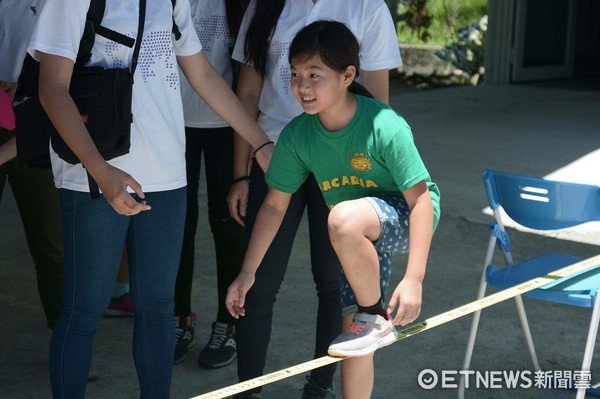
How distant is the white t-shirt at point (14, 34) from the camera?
3.89 metres

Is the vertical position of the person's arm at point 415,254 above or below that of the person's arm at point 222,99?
below

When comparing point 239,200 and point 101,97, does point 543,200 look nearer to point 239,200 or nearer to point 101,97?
point 239,200

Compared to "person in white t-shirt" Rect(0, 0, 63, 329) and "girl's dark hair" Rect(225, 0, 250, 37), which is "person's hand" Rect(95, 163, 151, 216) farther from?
"girl's dark hair" Rect(225, 0, 250, 37)

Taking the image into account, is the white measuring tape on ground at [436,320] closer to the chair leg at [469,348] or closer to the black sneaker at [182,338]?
the chair leg at [469,348]

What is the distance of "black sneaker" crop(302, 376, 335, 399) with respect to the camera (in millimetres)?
3703

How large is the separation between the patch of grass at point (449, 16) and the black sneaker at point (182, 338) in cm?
1070

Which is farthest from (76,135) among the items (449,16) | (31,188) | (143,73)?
(449,16)

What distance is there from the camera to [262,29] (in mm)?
3547

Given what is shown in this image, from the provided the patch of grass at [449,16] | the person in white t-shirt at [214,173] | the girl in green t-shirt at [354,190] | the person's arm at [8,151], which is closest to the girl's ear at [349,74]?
the girl in green t-shirt at [354,190]

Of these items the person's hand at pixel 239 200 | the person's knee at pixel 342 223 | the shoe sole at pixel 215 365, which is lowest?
the shoe sole at pixel 215 365

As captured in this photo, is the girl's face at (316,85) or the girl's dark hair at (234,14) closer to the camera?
the girl's face at (316,85)

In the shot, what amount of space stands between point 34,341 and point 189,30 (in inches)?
76.0

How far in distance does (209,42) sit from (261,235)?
39.6 inches
